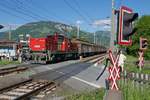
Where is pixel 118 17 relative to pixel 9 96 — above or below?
above

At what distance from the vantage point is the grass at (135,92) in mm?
13391

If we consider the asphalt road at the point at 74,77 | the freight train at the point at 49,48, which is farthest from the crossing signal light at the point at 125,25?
the freight train at the point at 49,48

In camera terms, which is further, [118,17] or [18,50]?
[18,50]

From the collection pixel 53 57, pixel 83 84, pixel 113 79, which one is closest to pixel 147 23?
pixel 53 57

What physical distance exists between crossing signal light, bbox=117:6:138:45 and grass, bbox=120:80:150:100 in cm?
452

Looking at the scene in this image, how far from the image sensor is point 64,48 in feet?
167

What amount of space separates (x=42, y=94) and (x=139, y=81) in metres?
4.86

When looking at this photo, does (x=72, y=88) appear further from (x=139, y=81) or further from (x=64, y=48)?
(x=64, y=48)

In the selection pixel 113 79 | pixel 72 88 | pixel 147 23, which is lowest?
pixel 72 88

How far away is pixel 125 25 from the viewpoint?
8.98 meters

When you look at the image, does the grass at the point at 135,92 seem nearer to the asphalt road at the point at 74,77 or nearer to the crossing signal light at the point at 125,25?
the crossing signal light at the point at 125,25

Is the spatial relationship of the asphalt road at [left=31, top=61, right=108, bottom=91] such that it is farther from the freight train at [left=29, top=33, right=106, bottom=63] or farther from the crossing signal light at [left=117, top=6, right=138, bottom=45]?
the freight train at [left=29, top=33, right=106, bottom=63]

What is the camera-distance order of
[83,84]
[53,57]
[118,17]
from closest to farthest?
1. [118,17]
2. [83,84]
3. [53,57]

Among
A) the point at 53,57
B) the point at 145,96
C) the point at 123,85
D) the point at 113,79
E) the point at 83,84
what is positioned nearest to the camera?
the point at 113,79
